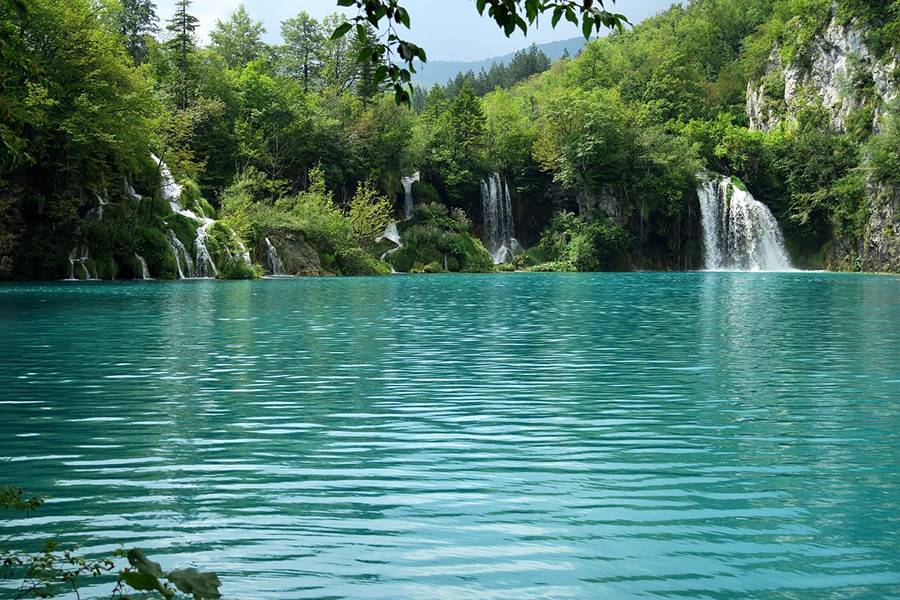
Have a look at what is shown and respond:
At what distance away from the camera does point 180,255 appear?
4166cm

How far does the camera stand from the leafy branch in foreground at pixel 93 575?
2107 millimetres

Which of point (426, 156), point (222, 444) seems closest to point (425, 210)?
point (426, 156)

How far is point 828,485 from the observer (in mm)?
6223

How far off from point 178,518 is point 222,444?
224 cm

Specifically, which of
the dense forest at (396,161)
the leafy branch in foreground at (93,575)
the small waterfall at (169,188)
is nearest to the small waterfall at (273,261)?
the dense forest at (396,161)

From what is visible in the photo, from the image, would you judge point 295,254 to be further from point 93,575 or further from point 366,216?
point 93,575

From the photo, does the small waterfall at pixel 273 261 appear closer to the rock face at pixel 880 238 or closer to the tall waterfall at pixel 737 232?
the tall waterfall at pixel 737 232

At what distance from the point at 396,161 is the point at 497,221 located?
35.4ft

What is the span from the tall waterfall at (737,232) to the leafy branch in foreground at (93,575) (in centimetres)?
6486

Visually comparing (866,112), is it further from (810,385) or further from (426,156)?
(810,385)

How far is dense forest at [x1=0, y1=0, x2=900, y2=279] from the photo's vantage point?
3866 cm

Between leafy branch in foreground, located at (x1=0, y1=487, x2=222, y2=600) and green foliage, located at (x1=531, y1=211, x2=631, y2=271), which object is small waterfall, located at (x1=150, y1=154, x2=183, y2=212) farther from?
leafy branch in foreground, located at (x1=0, y1=487, x2=222, y2=600)

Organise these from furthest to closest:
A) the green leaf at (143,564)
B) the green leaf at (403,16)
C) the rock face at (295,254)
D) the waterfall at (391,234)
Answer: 1. the waterfall at (391,234)
2. the rock face at (295,254)
3. the green leaf at (403,16)
4. the green leaf at (143,564)

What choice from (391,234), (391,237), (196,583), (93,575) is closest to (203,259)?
(391,237)
